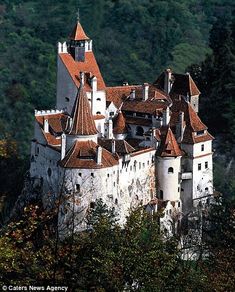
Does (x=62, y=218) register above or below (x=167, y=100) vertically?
below

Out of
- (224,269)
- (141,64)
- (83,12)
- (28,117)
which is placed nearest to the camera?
(224,269)

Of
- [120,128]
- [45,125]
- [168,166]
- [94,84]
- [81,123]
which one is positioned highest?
[94,84]

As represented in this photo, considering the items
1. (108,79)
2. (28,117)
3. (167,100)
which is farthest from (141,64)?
(167,100)

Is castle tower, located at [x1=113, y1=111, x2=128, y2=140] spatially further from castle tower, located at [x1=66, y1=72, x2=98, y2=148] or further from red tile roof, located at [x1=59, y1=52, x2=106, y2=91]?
castle tower, located at [x1=66, y1=72, x2=98, y2=148]

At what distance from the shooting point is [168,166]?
192 feet

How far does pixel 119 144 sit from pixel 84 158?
253cm

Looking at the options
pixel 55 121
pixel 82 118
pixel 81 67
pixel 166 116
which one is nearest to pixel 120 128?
pixel 166 116

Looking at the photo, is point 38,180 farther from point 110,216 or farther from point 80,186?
point 110,216

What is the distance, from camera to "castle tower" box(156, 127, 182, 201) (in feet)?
191

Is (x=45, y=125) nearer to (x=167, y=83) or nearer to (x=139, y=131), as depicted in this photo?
(x=139, y=131)

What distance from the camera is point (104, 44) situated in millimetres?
109875

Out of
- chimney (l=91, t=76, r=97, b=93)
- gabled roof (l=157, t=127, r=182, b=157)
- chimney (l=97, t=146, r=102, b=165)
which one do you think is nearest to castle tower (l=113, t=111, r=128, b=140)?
chimney (l=91, t=76, r=97, b=93)

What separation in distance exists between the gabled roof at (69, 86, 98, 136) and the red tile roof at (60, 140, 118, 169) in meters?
0.61

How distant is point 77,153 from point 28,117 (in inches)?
1625
